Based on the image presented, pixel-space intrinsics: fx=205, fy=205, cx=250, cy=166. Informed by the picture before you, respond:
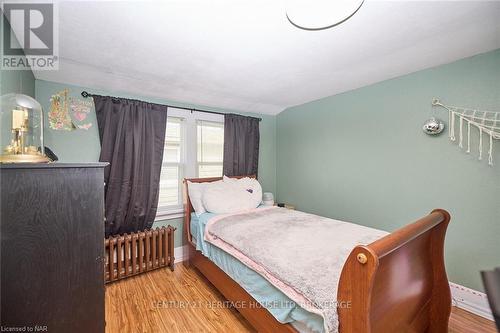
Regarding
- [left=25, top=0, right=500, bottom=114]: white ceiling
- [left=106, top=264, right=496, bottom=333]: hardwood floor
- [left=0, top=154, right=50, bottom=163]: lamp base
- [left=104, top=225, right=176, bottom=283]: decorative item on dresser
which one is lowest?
[left=106, top=264, right=496, bottom=333]: hardwood floor

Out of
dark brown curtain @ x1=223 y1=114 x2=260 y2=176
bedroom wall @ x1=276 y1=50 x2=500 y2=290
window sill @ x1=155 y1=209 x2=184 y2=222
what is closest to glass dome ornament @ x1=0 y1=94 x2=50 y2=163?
window sill @ x1=155 y1=209 x2=184 y2=222

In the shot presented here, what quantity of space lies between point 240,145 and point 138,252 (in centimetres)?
193

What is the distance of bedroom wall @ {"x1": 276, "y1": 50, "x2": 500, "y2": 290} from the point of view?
68.6 inches

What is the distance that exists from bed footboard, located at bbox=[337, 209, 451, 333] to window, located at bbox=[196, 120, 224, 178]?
8.01 feet

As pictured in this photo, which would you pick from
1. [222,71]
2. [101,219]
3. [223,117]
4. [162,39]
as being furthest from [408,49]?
[101,219]

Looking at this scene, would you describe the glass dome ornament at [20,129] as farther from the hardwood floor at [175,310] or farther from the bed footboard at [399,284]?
the bed footboard at [399,284]

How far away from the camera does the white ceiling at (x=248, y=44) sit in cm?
125

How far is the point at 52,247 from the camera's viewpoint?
86 centimetres

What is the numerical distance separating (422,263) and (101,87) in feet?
10.9

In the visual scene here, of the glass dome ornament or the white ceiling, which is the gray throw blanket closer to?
the glass dome ornament

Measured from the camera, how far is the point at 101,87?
7.54 feet

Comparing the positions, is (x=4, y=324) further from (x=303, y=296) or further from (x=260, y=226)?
(x=260, y=226)

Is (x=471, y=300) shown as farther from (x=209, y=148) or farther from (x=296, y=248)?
(x=209, y=148)

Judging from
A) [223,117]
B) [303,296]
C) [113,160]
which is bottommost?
[303,296]
